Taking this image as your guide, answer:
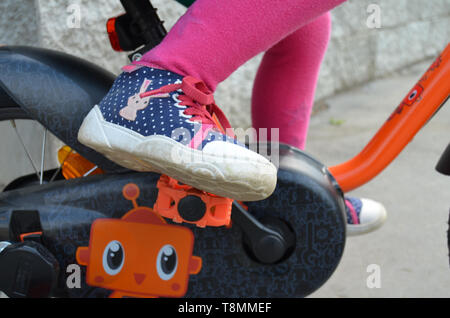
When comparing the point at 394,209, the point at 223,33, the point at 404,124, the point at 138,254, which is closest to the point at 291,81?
the point at 404,124

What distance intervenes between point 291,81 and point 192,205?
42cm

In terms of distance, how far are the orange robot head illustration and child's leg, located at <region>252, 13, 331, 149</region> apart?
1.13ft

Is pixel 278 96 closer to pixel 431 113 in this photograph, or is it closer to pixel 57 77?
pixel 431 113

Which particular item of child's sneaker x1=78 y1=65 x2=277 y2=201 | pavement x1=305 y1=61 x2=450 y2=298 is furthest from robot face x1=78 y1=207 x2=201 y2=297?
pavement x1=305 y1=61 x2=450 y2=298

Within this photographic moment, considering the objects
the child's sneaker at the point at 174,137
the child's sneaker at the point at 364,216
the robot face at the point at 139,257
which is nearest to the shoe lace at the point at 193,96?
the child's sneaker at the point at 174,137

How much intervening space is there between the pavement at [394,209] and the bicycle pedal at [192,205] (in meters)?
0.56

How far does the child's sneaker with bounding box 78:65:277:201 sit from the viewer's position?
0.71 m

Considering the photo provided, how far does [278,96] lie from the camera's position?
1.11 meters

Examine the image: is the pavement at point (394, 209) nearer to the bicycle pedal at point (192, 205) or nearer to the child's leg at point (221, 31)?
the bicycle pedal at point (192, 205)

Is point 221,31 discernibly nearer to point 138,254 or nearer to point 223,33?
→ point 223,33

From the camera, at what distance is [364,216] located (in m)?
1.11
